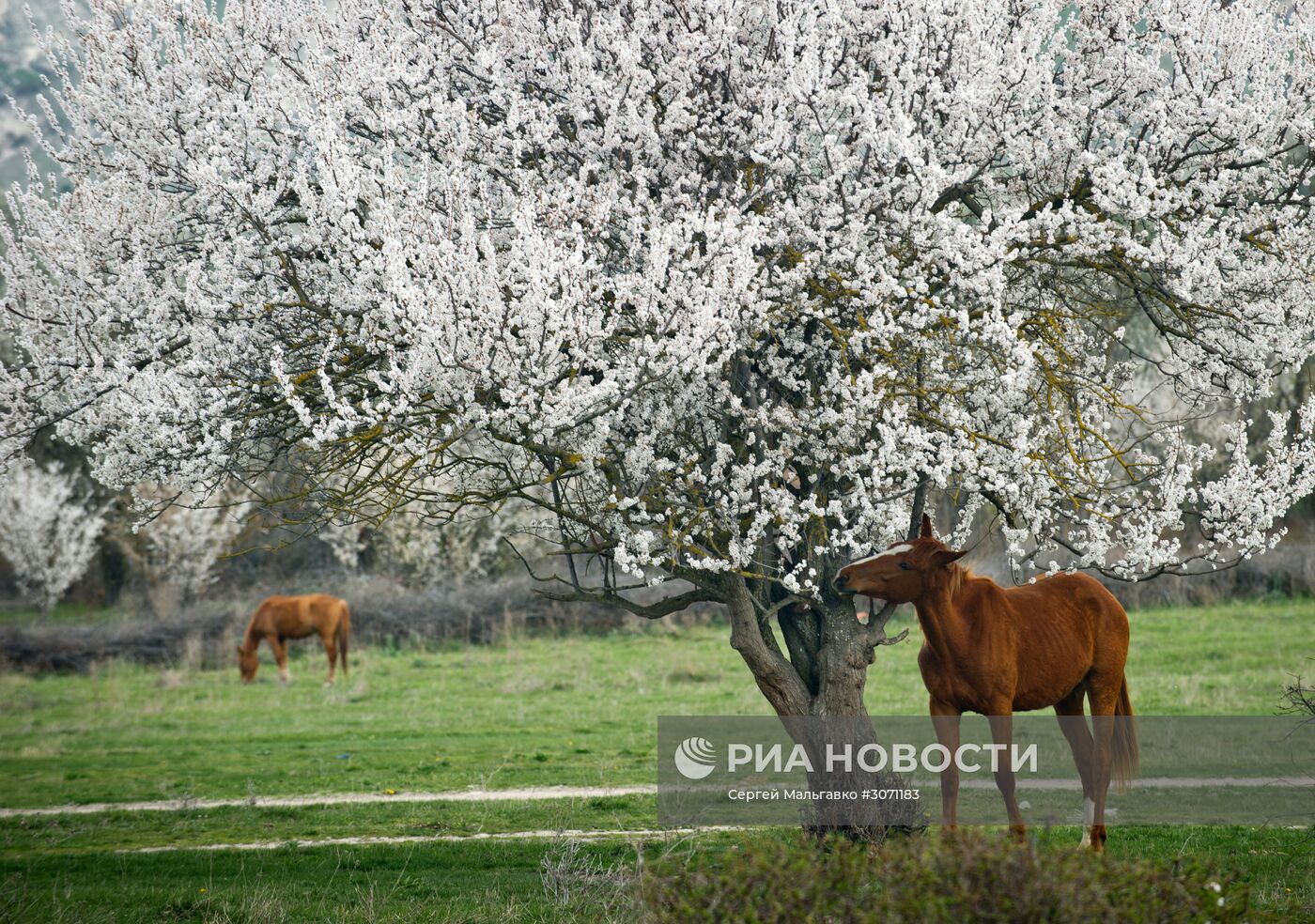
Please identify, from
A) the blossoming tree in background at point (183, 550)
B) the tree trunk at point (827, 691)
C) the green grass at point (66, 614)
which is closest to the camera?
the tree trunk at point (827, 691)

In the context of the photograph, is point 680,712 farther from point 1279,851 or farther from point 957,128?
point 957,128

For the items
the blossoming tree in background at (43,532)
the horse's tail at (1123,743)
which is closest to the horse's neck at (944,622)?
the horse's tail at (1123,743)

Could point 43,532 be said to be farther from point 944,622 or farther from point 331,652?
point 944,622

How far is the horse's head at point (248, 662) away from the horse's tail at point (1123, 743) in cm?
2227

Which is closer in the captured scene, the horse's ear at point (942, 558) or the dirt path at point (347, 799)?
the horse's ear at point (942, 558)

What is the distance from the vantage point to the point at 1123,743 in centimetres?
976

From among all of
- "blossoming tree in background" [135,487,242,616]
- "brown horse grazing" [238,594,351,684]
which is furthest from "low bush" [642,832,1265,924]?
"blossoming tree in background" [135,487,242,616]

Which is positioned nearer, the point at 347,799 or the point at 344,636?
the point at 347,799

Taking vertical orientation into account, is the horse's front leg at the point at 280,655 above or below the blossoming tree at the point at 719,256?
below

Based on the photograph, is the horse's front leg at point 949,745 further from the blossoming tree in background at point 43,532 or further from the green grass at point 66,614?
the blossoming tree in background at point 43,532

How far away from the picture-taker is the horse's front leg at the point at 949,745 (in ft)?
29.8

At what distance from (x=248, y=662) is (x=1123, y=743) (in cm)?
2253

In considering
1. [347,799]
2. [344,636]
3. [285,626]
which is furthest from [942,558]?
[285,626]

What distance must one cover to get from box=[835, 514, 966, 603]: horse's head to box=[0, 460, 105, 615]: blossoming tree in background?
37467mm
